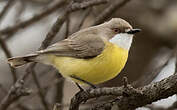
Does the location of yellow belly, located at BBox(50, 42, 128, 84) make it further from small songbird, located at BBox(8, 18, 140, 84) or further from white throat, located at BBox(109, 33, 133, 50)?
white throat, located at BBox(109, 33, 133, 50)

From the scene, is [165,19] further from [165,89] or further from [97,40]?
[165,89]

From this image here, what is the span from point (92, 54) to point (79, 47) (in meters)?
0.27

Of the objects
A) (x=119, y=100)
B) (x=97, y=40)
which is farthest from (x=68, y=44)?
(x=119, y=100)

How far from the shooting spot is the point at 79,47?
494 centimetres

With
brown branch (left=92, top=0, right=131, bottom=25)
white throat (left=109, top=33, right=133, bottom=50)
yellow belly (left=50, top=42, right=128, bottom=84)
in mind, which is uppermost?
brown branch (left=92, top=0, right=131, bottom=25)

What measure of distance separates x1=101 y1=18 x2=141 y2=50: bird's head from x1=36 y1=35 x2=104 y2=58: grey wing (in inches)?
6.2

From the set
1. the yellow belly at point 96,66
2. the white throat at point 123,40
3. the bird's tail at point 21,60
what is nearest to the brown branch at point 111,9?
the white throat at point 123,40

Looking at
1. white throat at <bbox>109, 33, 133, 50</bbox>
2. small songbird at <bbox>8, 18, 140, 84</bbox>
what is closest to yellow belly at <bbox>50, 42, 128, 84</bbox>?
small songbird at <bbox>8, 18, 140, 84</bbox>

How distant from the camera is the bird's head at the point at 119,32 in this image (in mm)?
4879

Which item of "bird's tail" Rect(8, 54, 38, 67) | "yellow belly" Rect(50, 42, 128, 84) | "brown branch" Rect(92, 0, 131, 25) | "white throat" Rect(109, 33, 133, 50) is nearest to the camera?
"yellow belly" Rect(50, 42, 128, 84)

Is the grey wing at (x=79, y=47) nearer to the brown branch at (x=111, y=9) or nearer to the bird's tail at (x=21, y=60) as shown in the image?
the bird's tail at (x=21, y=60)

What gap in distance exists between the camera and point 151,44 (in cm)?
750

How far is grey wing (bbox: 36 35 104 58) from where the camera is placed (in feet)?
15.7

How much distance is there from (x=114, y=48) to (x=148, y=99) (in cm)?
135
